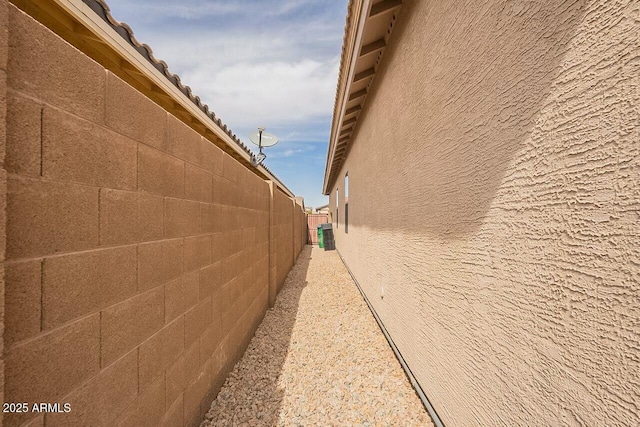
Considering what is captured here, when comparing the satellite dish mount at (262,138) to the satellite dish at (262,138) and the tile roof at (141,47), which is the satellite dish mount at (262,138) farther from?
the tile roof at (141,47)

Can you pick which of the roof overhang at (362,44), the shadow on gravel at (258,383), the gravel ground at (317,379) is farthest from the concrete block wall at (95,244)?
the roof overhang at (362,44)

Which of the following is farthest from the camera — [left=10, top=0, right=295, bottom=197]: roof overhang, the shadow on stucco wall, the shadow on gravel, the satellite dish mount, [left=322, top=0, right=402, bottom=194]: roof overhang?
the satellite dish mount

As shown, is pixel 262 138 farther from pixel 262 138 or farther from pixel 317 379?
pixel 317 379

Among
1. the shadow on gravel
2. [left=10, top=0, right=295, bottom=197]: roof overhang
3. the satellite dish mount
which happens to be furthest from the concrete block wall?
the satellite dish mount

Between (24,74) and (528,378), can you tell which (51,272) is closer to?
(24,74)

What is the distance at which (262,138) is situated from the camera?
22.2 ft

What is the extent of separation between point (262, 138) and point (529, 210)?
6442 mm

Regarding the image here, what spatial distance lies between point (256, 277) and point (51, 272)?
3044mm

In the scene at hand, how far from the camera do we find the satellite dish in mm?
6727

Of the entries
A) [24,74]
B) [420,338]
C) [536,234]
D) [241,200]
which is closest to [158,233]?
[24,74]

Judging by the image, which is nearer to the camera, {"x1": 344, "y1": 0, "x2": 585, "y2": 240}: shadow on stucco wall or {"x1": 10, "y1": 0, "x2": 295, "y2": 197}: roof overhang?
{"x1": 344, "y1": 0, "x2": 585, "y2": 240}: shadow on stucco wall

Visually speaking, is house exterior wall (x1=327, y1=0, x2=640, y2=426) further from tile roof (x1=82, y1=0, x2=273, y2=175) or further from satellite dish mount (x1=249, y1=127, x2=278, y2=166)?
satellite dish mount (x1=249, y1=127, x2=278, y2=166)

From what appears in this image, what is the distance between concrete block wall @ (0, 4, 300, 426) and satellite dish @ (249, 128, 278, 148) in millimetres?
4792

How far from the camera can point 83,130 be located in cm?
108
